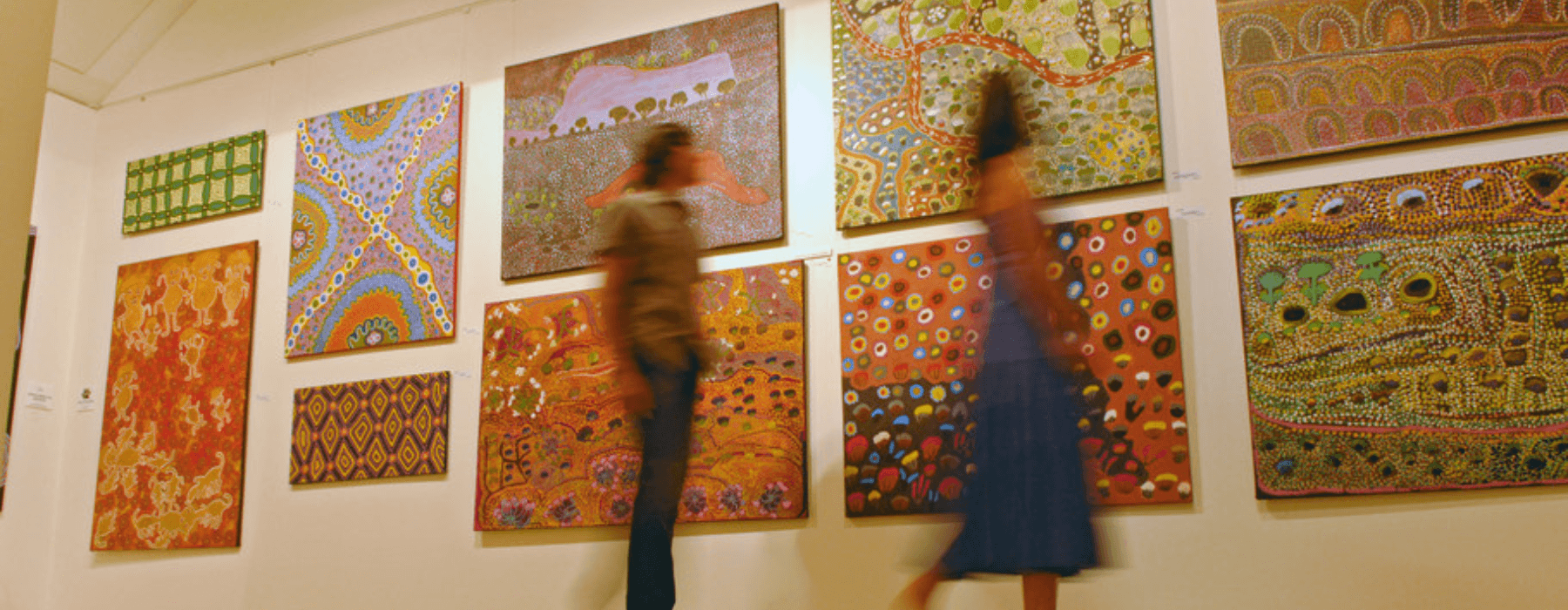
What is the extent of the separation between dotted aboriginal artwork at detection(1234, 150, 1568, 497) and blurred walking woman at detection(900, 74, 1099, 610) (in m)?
0.93

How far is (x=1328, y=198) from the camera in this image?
10.5 feet

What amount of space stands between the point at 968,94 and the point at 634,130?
1.29 m

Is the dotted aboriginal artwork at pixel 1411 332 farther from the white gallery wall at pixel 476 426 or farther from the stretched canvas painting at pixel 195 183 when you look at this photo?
the stretched canvas painting at pixel 195 183

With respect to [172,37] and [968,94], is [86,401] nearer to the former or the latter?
[172,37]

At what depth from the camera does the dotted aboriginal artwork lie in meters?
2.93

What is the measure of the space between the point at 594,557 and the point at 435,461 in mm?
832

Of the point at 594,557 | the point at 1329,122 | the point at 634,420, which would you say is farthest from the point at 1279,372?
the point at 594,557

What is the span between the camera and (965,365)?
355 cm

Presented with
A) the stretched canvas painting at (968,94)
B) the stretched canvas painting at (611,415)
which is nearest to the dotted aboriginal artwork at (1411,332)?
the stretched canvas painting at (968,94)

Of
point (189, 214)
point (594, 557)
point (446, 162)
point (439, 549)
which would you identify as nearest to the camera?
point (594, 557)

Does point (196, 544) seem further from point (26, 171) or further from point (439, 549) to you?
point (26, 171)

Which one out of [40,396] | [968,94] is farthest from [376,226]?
[968,94]

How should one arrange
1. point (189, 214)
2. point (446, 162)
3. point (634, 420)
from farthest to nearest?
point (189, 214) → point (446, 162) → point (634, 420)

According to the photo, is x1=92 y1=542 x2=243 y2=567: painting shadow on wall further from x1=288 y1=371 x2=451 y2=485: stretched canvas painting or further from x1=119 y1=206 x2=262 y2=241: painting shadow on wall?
x1=119 y1=206 x2=262 y2=241: painting shadow on wall
